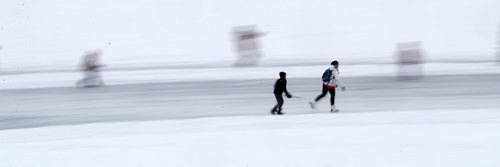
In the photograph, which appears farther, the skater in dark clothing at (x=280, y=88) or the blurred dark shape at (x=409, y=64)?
the blurred dark shape at (x=409, y=64)

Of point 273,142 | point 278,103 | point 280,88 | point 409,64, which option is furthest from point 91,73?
point 409,64

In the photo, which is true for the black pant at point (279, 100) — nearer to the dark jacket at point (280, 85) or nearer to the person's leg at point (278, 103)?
the person's leg at point (278, 103)

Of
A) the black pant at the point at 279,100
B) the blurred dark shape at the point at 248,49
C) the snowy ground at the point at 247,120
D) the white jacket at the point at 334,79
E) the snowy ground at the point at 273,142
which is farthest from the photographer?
the blurred dark shape at the point at 248,49

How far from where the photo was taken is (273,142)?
11836 millimetres

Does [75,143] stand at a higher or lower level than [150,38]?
lower

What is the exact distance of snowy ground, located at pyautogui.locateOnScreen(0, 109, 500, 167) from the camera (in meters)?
11.1

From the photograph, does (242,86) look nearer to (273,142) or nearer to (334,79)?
(334,79)

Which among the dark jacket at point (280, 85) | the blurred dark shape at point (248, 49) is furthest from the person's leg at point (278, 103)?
the blurred dark shape at point (248, 49)

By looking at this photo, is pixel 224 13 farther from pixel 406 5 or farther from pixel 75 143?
pixel 75 143

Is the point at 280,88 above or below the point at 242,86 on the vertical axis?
above

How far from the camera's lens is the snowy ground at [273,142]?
36.6 ft

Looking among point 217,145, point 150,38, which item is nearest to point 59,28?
point 150,38

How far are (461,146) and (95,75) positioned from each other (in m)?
10.5

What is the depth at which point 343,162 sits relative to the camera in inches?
434
